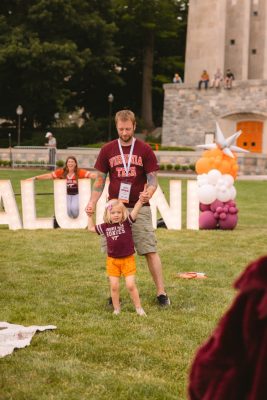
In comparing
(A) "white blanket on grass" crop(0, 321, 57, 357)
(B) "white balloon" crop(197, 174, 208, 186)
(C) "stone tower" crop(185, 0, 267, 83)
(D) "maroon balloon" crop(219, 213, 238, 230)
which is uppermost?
(C) "stone tower" crop(185, 0, 267, 83)

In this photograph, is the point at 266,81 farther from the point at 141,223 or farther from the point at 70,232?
the point at 141,223

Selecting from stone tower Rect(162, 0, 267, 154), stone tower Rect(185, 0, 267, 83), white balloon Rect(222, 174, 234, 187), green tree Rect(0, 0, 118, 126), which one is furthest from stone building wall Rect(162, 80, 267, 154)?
white balloon Rect(222, 174, 234, 187)

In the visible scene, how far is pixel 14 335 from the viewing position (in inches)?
207

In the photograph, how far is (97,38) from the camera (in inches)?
1721

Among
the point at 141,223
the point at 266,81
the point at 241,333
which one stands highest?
the point at 266,81

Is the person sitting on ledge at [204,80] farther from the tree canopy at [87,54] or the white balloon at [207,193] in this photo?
the white balloon at [207,193]

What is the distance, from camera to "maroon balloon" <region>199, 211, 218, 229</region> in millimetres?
12914

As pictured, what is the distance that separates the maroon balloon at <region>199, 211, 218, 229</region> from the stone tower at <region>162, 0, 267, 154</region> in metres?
29.6

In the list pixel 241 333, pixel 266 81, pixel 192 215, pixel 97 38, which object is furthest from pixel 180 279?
pixel 97 38

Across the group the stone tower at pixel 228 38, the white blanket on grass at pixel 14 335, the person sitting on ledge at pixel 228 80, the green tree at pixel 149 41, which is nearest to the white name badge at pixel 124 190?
the white blanket on grass at pixel 14 335

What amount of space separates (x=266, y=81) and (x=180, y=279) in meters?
34.7

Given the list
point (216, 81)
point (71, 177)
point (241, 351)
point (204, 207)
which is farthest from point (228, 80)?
point (241, 351)

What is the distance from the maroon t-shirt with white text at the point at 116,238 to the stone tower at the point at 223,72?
1437 inches

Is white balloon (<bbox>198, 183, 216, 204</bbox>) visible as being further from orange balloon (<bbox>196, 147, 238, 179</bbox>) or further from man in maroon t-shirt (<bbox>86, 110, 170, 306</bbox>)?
man in maroon t-shirt (<bbox>86, 110, 170, 306</bbox>)
